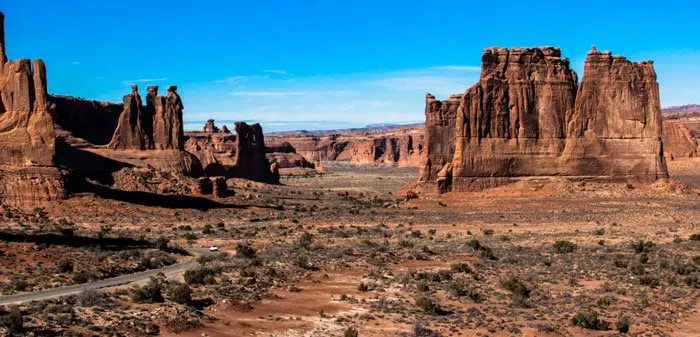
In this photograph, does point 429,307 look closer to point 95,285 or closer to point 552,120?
point 95,285

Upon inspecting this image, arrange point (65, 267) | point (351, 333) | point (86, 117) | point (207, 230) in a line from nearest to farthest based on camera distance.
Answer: point (351, 333) < point (65, 267) < point (207, 230) < point (86, 117)

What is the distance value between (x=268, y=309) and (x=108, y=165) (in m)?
48.3

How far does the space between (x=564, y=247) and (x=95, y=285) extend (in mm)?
20181

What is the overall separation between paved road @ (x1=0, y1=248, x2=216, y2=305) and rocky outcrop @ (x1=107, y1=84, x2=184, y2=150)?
143 feet

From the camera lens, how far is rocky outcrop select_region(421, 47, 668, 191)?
57.0 metres

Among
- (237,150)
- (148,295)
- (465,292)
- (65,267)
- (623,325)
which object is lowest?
(623,325)

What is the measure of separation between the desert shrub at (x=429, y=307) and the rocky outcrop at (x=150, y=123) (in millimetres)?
55011

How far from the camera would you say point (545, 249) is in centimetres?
3800

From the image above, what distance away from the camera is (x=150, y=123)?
257 feet

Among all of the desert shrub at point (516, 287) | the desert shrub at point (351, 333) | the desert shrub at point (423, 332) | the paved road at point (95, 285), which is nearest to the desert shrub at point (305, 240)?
the paved road at point (95, 285)

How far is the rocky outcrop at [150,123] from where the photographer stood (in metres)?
75.5

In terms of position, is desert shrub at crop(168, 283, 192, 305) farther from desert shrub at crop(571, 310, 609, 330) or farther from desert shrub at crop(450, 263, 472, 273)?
desert shrub at crop(450, 263, 472, 273)

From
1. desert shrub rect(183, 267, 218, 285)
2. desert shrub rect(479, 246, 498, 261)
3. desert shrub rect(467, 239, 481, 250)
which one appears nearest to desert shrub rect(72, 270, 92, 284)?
desert shrub rect(183, 267, 218, 285)

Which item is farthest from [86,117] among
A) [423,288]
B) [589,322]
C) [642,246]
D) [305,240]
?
[589,322]
